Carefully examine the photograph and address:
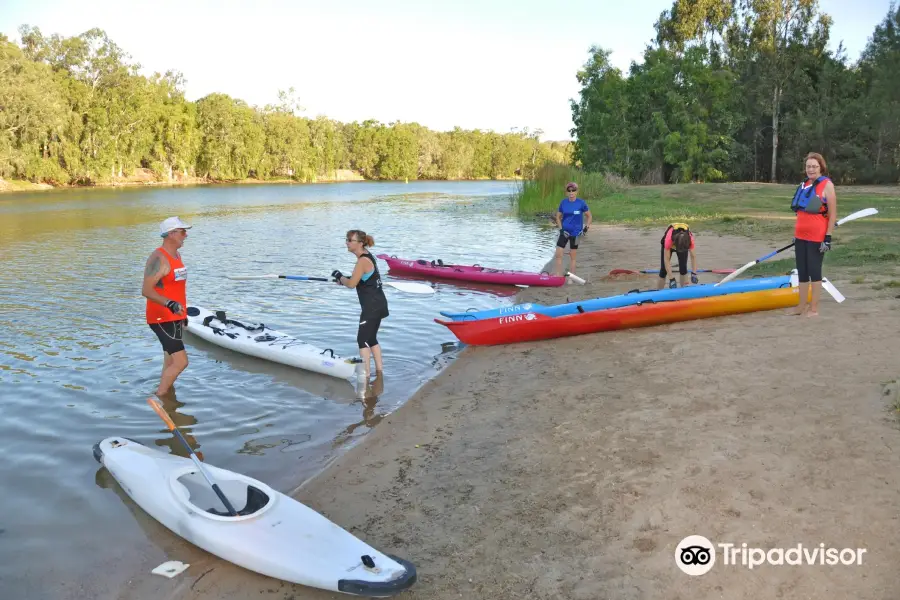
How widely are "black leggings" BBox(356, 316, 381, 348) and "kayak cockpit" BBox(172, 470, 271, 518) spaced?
2.69m

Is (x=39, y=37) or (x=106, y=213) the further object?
(x=39, y=37)

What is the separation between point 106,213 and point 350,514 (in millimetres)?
36350

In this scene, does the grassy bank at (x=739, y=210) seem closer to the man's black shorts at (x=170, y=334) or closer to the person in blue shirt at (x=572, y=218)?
the person in blue shirt at (x=572, y=218)

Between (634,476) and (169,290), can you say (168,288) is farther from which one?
(634,476)

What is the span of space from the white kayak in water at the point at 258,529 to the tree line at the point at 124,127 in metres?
25.0

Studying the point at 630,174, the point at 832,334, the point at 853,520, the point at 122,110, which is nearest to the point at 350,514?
the point at 853,520

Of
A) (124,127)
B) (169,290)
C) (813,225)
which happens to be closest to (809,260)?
(813,225)

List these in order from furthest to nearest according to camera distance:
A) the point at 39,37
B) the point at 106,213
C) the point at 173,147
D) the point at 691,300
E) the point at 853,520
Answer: the point at 173,147 < the point at 39,37 < the point at 106,213 < the point at 691,300 < the point at 853,520

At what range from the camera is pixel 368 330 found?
23.7ft

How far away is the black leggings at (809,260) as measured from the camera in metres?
7.66

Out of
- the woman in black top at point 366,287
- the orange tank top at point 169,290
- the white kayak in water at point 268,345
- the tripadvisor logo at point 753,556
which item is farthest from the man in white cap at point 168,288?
the tripadvisor logo at point 753,556

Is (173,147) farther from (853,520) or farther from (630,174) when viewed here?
(853,520)

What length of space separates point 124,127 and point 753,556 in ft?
253

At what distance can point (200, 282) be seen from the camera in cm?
1487
